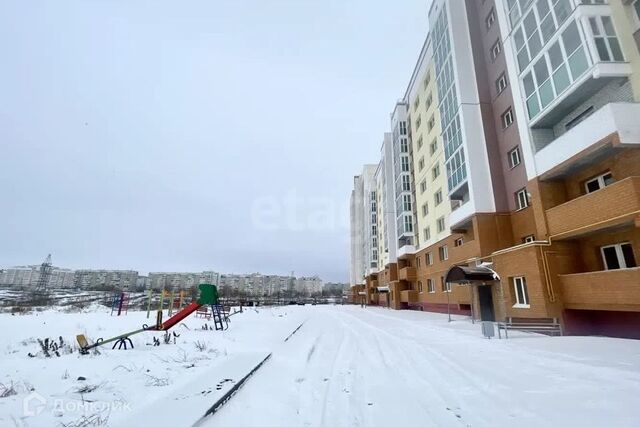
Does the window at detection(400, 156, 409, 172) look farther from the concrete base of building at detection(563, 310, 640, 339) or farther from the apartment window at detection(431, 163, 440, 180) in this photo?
the concrete base of building at detection(563, 310, 640, 339)

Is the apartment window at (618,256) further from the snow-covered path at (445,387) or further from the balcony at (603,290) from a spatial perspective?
the snow-covered path at (445,387)

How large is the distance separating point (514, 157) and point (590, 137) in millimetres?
7831

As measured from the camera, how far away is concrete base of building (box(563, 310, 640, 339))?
11.1 m

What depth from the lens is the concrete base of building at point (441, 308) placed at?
23.2m

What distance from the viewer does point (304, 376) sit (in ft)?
21.1

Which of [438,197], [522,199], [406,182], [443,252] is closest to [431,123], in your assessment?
[438,197]

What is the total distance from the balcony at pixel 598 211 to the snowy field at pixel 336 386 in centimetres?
391

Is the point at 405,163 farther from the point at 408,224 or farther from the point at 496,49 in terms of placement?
the point at 496,49

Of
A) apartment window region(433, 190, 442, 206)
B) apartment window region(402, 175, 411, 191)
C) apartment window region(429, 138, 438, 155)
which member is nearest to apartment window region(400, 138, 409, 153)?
apartment window region(402, 175, 411, 191)

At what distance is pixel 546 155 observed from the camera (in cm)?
1356

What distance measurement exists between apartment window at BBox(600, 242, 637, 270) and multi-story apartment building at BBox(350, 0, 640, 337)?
0.04 m

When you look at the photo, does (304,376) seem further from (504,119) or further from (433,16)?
(433,16)

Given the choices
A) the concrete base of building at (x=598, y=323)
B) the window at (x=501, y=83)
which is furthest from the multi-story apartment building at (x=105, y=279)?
the concrete base of building at (x=598, y=323)

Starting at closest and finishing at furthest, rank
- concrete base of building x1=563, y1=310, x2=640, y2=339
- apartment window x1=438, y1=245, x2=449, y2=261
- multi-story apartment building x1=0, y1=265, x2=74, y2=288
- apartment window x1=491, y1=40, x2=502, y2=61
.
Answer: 1. concrete base of building x1=563, y1=310, x2=640, y2=339
2. apartment window x1=491, y1=40, x2=502, y2=61
3. apartment window x1=438, y1=245, x2=449, y2=261
4. multi-story apartment building x1=0, y1=265, x2=74, y2=288
